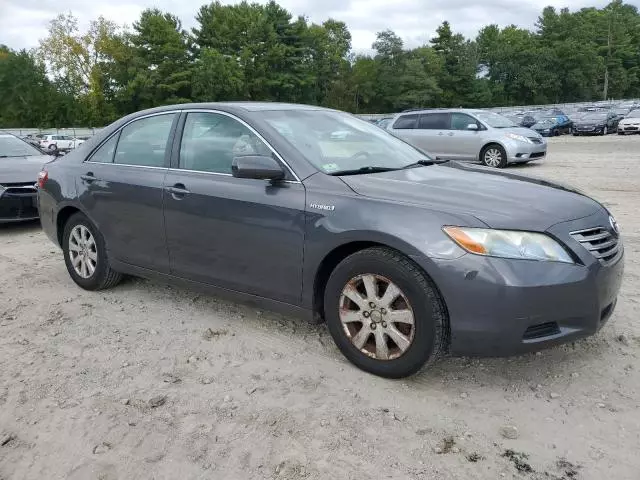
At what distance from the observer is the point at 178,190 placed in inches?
164

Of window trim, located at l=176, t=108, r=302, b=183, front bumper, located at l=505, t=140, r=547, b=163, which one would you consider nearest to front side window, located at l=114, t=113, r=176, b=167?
window trim, located at l=176, t=108, r=302, b=183

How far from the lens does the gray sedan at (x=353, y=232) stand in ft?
9.87

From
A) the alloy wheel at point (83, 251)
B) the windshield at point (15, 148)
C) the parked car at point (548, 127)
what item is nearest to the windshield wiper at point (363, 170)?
the alloy wheel at point (83, 251)

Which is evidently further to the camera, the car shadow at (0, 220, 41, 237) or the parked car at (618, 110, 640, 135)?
the parked car at (618, 110, 640, 135)

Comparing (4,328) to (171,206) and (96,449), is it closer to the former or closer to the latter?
(171,206)

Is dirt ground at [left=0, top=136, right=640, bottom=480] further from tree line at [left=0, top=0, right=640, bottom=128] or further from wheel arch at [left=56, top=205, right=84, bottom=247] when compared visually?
tree line at [left=0, top=0, right=640, bottom=128]

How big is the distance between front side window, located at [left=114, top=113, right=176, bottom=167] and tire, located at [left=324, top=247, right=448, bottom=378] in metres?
1.85

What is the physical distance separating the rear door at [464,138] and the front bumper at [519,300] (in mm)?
12942

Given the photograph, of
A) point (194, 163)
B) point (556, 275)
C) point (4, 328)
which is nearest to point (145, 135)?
point (194, 163)

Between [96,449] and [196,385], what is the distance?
719mm

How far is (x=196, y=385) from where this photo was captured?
341cm

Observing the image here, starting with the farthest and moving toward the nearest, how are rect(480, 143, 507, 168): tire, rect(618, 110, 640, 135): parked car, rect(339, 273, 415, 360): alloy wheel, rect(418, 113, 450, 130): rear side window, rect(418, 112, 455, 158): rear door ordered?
rect(618, 110, 640, 135): parked car
rect(418, 113, 450, 130): rear side window
rect(418, 112, 455, 158): rear door
rect(480, 143, 507, 168): tire
rect(339, 273, 415, 360): alloy wheel

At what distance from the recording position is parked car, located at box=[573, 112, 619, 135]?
33.0m

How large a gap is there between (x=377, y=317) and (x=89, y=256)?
289 cm
